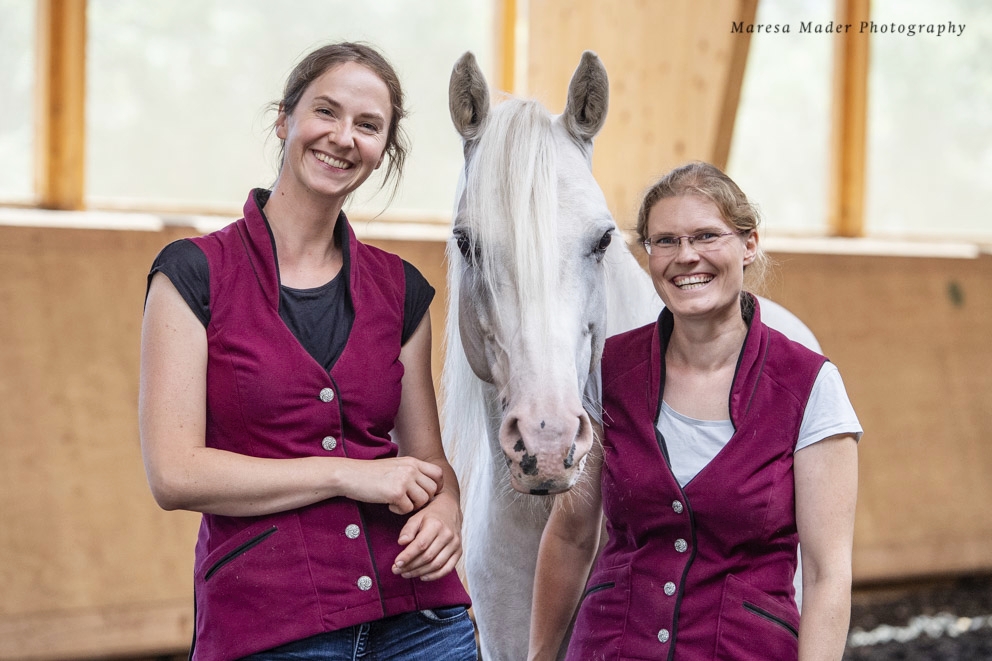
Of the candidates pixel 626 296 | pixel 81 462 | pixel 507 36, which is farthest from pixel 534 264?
pixel 507 36

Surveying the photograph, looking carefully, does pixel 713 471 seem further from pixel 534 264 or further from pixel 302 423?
pixel 302 423

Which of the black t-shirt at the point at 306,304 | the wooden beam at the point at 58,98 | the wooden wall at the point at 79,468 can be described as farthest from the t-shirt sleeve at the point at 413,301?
the wooden beam at the point at 58,98

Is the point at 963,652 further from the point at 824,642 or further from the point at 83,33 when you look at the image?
the point at 83,33

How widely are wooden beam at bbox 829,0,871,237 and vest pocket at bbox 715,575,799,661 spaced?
5.26 meters

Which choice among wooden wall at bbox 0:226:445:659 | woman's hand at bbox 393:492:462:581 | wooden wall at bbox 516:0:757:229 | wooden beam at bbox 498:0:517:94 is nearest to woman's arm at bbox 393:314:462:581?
woman's hand at bbox 393:492:462:581

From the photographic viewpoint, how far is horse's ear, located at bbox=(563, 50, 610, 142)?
66.7 inches

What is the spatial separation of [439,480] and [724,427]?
0.45 m

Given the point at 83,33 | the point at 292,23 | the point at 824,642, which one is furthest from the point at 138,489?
the point at 824,642

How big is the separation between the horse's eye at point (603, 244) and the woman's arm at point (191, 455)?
0.59 meters

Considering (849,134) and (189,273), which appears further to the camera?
(849,134)

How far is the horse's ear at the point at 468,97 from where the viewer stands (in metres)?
1.67

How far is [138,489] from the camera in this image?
12.5 ft

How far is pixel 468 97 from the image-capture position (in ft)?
5.57

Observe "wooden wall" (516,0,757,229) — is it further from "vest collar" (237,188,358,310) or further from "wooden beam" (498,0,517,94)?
"vest collar" (237,188,358,310)
